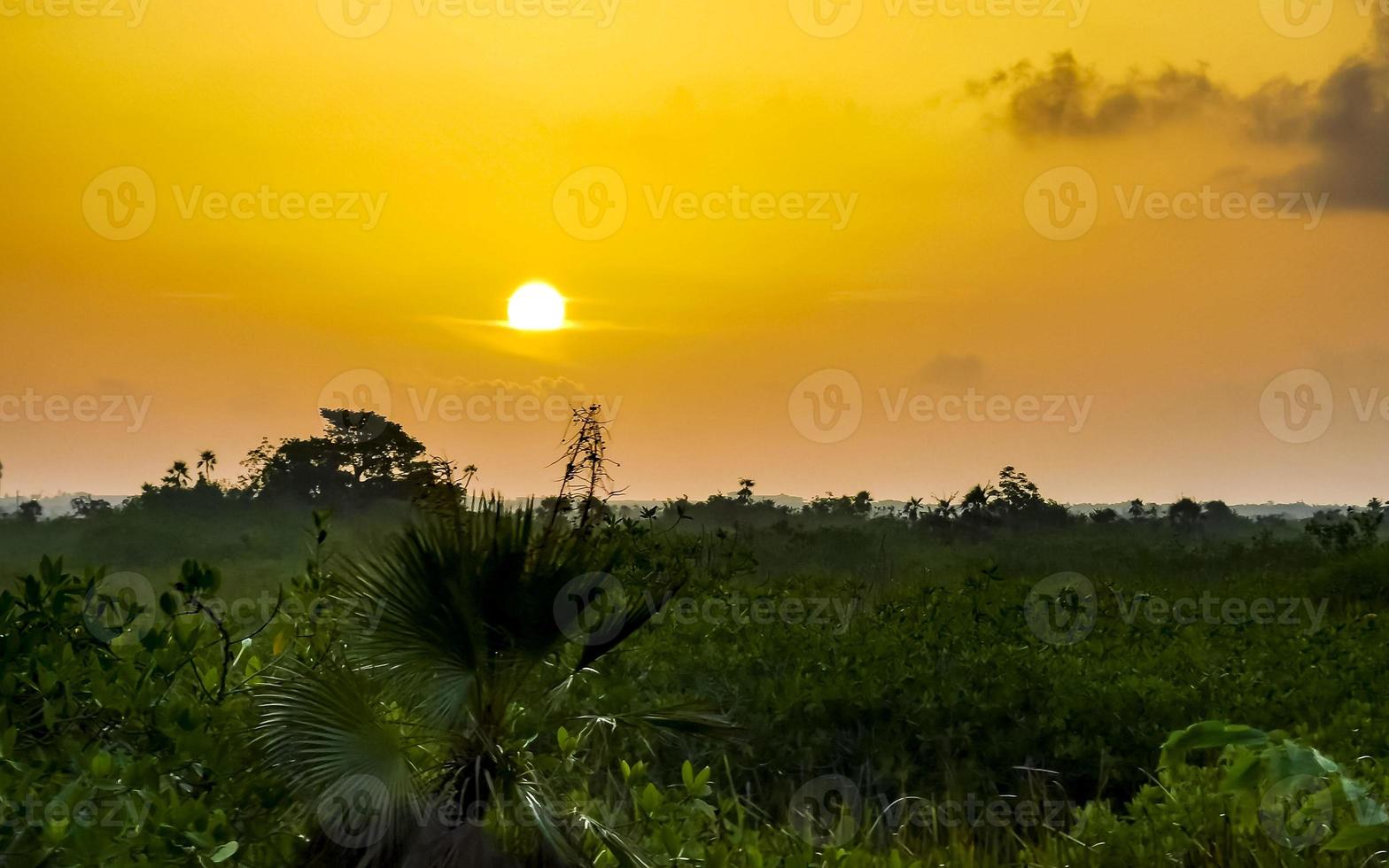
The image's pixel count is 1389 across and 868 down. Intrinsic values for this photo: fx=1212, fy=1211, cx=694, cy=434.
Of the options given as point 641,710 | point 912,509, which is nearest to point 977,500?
point 912,509

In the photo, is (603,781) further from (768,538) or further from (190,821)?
(768,538)

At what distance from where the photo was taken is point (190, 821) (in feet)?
16.1

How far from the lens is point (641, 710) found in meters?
5.11

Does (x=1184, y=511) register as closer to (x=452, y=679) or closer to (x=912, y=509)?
(x=912, y=509)

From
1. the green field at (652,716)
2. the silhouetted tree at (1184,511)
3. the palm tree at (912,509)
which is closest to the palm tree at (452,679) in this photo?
the green field at (652,716)

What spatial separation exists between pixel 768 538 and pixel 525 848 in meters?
20.8

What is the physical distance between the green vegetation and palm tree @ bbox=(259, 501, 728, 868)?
1cm

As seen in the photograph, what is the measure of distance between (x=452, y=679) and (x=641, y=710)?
811 millimetres

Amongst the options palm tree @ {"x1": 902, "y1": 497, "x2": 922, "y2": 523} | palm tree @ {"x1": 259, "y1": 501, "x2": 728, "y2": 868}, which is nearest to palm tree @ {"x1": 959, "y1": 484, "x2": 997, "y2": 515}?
palm tree @ {"x1": 902, "y1": 497, "x2": 922, "y2": 523}

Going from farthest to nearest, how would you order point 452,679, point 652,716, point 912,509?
point 912,509 → point 652,716 → point 452,679

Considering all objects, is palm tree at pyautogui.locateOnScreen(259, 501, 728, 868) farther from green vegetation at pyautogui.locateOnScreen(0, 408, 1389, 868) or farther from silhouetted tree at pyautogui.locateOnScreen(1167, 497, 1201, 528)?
silhouetted tree at pyautogui.locateOnScreen(1167, 497, 1201, 528)

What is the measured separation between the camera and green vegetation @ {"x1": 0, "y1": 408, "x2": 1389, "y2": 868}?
15.7ft

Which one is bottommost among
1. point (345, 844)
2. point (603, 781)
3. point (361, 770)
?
point (603, 781)

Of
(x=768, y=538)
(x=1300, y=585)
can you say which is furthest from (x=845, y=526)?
(x=1300, y=585)
